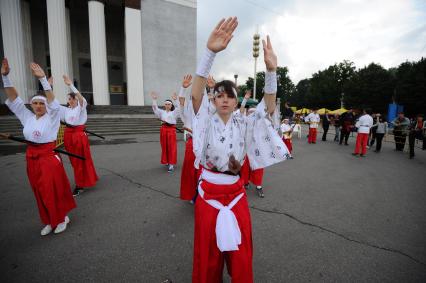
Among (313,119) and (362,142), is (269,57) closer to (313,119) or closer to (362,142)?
(362,142)

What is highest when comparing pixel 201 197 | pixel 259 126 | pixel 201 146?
pixel 259 126

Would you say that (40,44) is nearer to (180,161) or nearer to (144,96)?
(144,96)

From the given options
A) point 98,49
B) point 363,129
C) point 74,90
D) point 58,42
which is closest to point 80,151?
point 74,90

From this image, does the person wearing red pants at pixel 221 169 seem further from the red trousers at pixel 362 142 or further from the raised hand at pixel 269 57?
the red trousers at pixel 362 142

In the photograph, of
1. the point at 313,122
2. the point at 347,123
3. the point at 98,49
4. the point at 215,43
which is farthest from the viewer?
the point at 98,49

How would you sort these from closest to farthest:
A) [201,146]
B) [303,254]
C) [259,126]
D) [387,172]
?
[201,146], [259,126], [303,254], [387,172]

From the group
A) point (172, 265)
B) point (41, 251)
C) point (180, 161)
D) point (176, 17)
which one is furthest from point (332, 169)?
point (176, 17)

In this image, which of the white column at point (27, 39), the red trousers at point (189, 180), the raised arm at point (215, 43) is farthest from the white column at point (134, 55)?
the raised arm at point (215, 43)

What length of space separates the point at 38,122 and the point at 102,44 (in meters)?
16.9

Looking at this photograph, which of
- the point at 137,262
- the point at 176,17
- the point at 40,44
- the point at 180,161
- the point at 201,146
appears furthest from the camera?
the point at 176,17

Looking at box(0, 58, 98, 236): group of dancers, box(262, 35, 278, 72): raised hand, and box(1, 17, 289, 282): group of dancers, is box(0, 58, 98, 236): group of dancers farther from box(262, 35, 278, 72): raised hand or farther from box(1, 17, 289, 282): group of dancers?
box(262, 35, 278, 72): raised hand

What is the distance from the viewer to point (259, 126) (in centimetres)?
193

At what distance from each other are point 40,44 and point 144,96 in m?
10.1

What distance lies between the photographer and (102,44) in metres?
17.1
